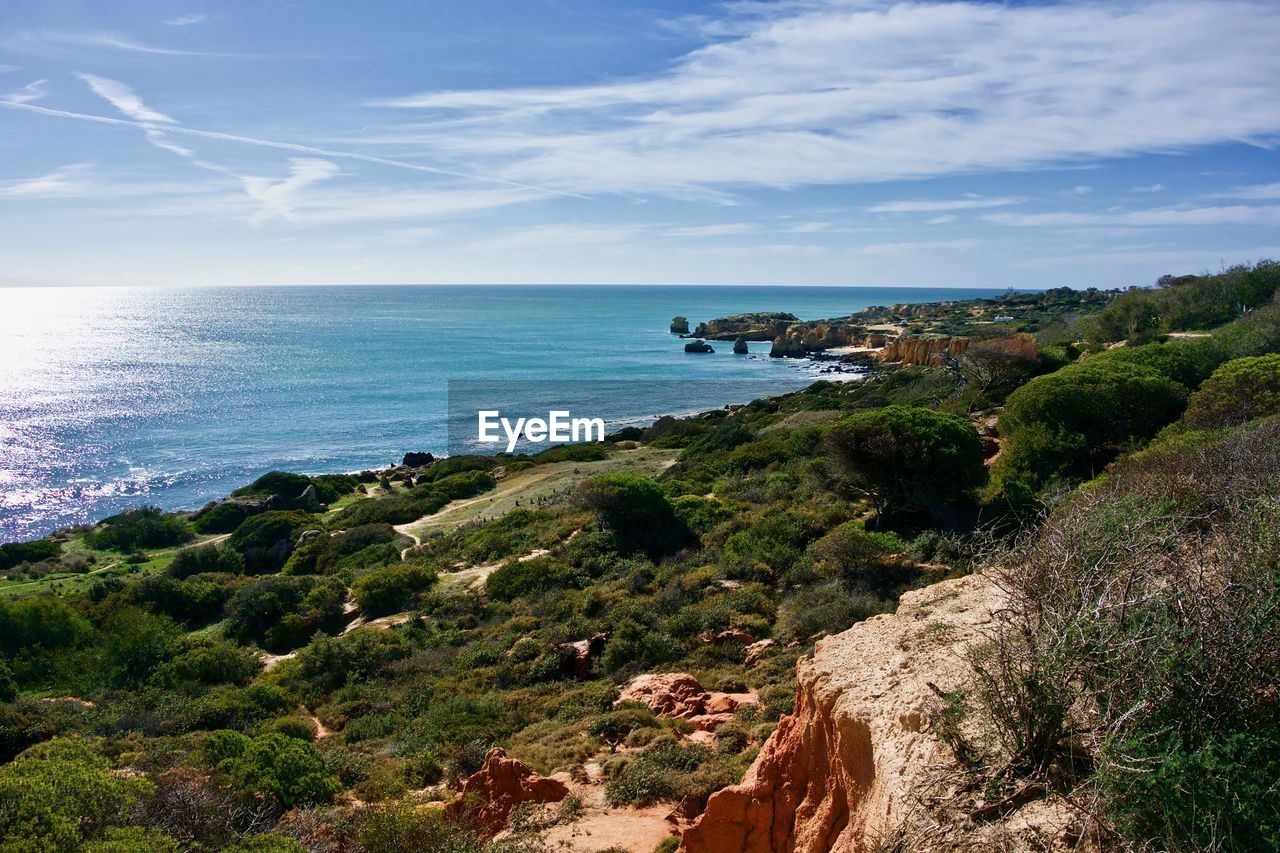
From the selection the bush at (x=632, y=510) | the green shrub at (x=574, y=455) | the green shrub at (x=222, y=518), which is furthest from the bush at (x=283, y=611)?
the green shrub at (x=574, y=455)

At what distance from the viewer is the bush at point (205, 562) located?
26.5 m

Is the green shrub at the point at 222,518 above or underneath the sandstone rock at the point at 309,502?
underneath

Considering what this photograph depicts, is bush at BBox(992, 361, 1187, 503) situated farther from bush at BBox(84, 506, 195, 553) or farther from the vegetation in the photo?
bush at BBox(84, 506, 195, 553)

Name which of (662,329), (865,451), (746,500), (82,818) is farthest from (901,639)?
(662,329)

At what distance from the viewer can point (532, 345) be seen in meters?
117

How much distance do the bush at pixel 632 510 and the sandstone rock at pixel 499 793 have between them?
1203 cm

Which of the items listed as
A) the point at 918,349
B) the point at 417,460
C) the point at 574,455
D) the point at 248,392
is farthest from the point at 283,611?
the point at 248,392

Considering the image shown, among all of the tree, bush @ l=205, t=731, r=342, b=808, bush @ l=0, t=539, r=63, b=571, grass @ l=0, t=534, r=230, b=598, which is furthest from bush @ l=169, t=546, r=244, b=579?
the tree

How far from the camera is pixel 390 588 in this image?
20594mm

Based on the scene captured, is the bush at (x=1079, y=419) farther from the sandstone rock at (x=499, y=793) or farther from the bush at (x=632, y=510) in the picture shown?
the sandstone rock at (x=499, y=793)

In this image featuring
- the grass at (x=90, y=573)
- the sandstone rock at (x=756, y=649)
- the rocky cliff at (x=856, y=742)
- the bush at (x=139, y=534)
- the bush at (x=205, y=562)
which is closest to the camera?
the rocky cliff at (x=856, y=742)

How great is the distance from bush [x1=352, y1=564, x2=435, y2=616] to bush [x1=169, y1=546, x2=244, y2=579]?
8.74 meters

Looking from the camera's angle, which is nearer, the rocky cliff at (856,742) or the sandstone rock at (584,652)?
the rocky cliff at (856,742)

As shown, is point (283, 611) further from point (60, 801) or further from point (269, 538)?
point (60, 801)
